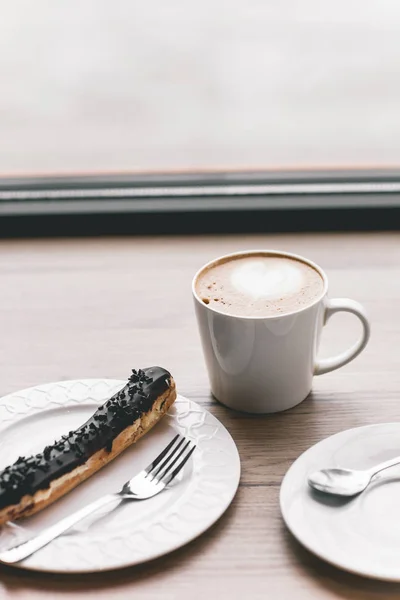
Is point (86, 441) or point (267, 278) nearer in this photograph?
point (86, 441)

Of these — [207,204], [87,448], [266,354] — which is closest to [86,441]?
[87,448]

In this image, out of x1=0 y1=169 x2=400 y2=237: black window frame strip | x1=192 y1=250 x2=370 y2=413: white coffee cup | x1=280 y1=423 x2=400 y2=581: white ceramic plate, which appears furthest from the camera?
Answer: x1=0 y1=169 x2=400 y2=237: black window frame strip

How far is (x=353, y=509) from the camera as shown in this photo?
54cm

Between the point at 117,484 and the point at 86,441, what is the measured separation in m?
0.04

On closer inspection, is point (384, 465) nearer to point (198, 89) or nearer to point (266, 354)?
point (266, 354)

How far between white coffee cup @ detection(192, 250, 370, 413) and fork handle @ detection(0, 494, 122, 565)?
0.16m

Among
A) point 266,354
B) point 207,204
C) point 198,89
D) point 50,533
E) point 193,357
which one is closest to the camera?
point 50,533

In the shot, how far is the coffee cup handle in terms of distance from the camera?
2.20 feet

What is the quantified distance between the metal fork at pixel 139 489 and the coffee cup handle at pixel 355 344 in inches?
6.4

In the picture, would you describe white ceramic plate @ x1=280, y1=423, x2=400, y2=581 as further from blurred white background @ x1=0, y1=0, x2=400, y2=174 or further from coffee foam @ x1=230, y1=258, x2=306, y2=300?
blurred white background @ x1=0, y1=0, x2=400, y2=174

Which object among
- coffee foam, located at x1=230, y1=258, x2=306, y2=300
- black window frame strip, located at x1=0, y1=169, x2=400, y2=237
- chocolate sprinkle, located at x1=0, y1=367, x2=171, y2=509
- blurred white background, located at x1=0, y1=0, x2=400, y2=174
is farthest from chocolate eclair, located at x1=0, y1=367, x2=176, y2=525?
blurred white background, located at x1=0, y1=0, x2=400, y2=174

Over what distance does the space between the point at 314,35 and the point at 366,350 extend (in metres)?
0.58

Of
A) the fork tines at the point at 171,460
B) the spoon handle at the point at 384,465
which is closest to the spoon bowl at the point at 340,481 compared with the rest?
the spoon handle at the point at 384,465

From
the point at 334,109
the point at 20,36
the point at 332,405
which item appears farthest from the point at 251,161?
the point at 332,405
